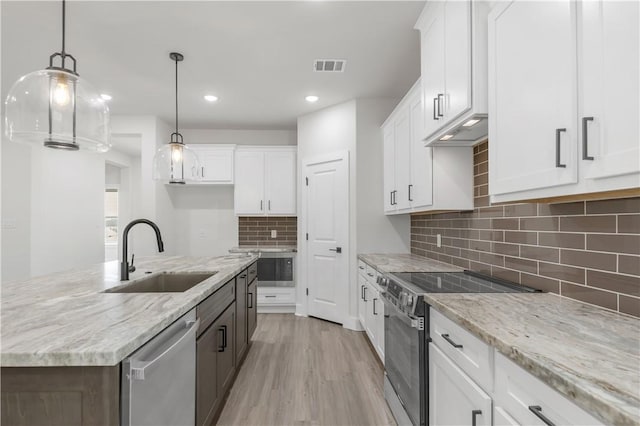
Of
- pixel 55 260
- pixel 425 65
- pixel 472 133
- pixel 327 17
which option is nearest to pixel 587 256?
pixel 472 133

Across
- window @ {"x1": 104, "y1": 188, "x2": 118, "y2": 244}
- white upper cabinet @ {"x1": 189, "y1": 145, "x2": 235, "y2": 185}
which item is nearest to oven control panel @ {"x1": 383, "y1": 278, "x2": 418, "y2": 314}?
white upper cabinet @ {"x1": 189, "y1": 145, "x2": 235, "y2": 185}

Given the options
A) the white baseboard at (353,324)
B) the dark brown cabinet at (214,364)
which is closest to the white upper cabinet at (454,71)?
the dark brown cabinet at (214,364)

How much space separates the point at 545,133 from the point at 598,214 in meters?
0.46

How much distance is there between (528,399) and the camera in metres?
0.89

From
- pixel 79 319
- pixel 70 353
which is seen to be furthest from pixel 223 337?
pixel 70 353

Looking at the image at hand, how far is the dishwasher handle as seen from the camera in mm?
978

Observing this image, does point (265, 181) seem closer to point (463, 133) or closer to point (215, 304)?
point (215, 304)

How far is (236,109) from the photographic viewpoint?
4383 mm

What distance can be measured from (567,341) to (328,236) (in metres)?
3.30

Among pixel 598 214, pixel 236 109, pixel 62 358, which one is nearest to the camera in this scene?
pixel 62 358

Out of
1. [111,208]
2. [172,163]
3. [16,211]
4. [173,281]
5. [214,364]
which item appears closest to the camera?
[214,364]

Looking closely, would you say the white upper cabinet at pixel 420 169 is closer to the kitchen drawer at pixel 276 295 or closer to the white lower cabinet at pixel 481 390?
the white lower cabinet at pixel 481 390

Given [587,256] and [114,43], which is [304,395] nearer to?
[587,256]

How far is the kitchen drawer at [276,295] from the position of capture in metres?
4.65
